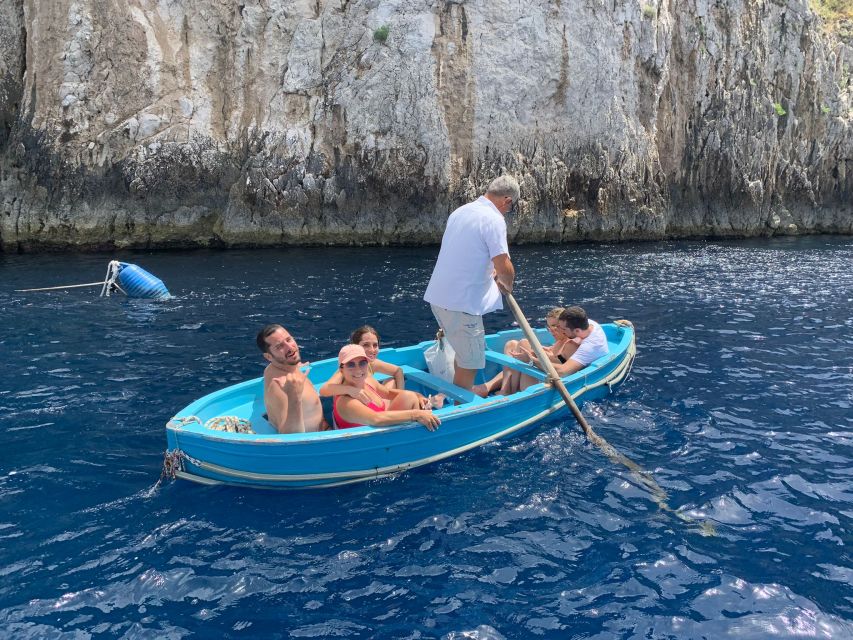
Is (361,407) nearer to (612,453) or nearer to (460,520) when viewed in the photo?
(460,520)

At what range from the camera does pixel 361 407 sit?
20.7 ft

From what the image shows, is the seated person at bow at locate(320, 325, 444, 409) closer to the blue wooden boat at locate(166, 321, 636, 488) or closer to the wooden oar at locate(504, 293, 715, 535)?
the blue wooden boat at locate(166, 321, 636, 488)

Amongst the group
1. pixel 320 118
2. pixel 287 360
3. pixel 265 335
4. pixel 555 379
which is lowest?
pixel 555 379

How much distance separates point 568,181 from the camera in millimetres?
25703

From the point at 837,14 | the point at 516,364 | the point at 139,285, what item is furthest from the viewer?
the point at 837,14

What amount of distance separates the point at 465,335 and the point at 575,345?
2027 mm

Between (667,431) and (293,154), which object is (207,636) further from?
(293,154)

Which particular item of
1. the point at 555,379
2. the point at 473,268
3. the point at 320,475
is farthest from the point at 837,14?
the point at 320,475

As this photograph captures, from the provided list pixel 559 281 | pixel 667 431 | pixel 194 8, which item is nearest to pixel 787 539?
pixel 667 431

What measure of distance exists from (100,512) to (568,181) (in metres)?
23.3

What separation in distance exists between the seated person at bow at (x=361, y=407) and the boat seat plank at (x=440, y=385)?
3.05 feet

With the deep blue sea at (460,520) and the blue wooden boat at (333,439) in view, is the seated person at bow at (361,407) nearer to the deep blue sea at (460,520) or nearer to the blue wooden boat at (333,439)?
the blue wooden boat at (333,439)

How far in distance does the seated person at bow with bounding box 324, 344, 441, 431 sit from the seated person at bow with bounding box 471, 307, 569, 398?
187cm

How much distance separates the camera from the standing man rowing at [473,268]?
275 inches
